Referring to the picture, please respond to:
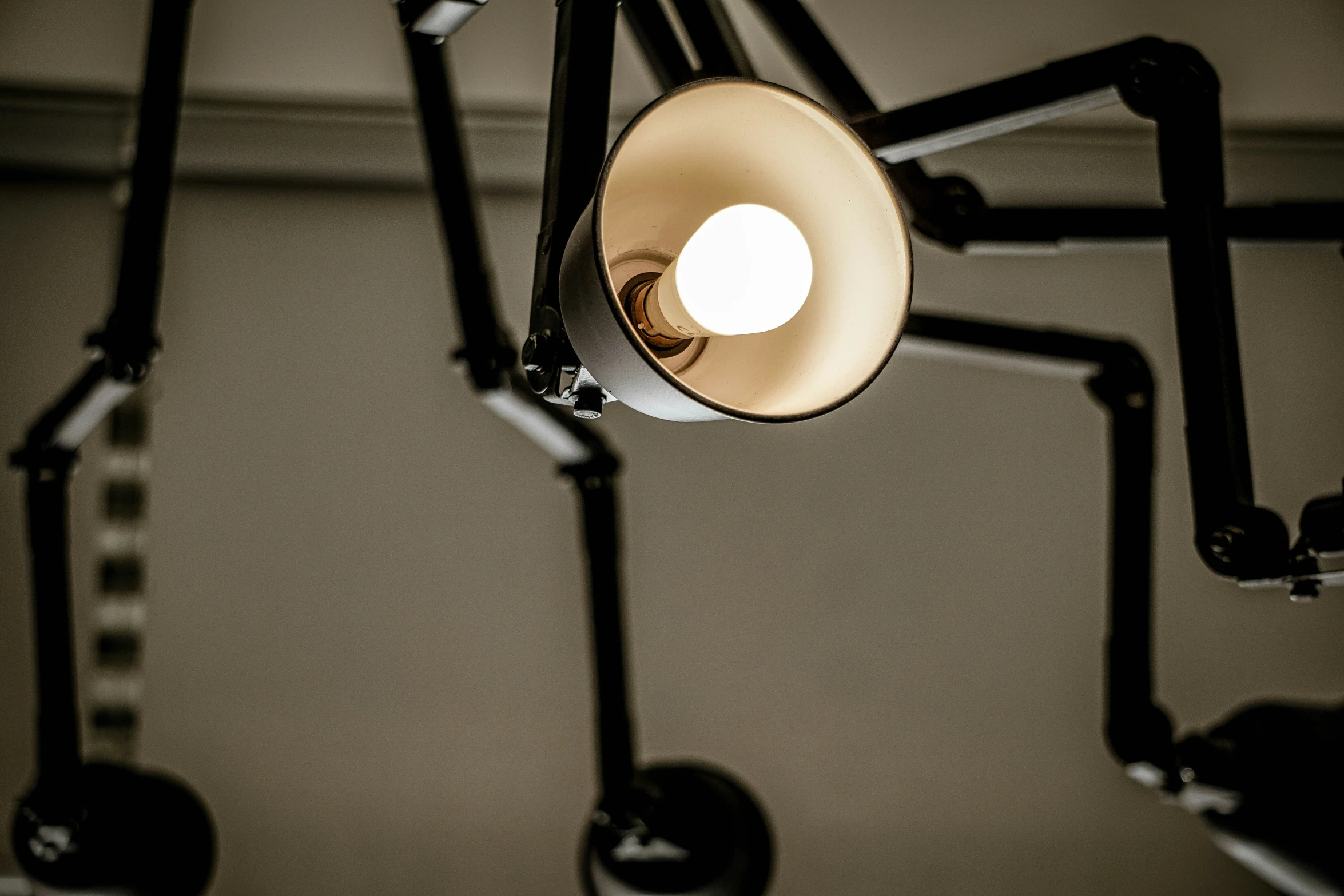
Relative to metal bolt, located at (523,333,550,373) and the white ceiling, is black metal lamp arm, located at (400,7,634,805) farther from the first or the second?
the white ceiling

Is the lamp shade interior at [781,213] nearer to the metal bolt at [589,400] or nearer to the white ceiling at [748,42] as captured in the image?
the metal bolt at [589,400]

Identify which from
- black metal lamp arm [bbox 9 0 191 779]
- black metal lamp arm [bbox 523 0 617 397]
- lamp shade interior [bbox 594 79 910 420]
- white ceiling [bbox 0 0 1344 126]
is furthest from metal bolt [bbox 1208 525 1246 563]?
white ceiling [bbox 0 0 1344 126]

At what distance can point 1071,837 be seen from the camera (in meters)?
1.28

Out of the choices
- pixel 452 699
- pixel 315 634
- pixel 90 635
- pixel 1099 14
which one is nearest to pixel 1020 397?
pixel 1099 14

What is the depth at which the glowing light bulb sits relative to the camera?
37 cm

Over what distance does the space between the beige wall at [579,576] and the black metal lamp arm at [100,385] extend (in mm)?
539

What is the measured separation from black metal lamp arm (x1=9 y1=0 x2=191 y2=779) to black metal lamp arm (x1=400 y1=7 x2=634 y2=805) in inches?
6.8

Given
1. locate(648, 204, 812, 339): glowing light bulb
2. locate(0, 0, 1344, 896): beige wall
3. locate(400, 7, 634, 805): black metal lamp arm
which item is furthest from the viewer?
locate(0, 0, 1344, 896): beige wall

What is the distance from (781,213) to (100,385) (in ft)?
1.67

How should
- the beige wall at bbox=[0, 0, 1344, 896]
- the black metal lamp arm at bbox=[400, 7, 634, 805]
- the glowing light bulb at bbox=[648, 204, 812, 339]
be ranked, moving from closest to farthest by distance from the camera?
the glowing light bulb at bbox=[648, 204, 812, 339] < the black metal lamp arm at bbox=[400, 7, 634, 805] < the beige wall at bbox=[0, 0, 1344, 896]

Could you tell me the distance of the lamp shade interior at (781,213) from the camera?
38 centimetres

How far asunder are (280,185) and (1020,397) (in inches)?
45.7

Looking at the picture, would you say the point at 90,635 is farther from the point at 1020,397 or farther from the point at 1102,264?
the point at 1102,264

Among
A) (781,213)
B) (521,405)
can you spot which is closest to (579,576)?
(521,405)
